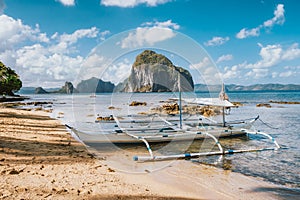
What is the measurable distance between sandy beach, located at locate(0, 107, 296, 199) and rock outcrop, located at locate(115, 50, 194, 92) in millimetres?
6891

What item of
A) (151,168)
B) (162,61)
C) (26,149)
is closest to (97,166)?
(151,168)

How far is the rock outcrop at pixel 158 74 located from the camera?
1514 cm

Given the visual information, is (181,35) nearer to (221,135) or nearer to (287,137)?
(221,135)

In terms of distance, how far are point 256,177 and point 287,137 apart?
9131mm

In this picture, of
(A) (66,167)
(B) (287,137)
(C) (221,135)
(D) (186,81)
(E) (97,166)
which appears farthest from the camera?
(D) (186,81)

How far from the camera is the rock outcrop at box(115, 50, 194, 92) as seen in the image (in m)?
15.1

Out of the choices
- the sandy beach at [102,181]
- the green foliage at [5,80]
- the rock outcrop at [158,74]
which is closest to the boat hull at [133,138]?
the sandy beach at [102,181]

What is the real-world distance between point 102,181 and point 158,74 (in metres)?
13.2

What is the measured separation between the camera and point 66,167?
A: 6.75m

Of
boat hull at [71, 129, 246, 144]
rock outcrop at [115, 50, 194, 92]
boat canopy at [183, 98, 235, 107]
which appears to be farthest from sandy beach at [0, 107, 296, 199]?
boat canopy at [183, 98, 235, 107]

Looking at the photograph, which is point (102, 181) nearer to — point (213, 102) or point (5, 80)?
point (213, 102)

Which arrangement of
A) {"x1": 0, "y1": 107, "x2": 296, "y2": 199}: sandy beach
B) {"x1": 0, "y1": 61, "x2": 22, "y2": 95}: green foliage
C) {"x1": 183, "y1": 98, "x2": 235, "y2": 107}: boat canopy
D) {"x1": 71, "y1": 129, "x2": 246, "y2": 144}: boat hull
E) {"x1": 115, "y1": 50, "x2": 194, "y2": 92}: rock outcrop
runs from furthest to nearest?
{"x1": 0, "y1": 61, "x2": 22, "y2": 95}: green foliage < {"x1": 115, "y1": 50, "x2": 194, "y2": 92}: rock outcrop < {"x1": 183, "y1": 98, "x2": 235, "y2": 107}: boat canopy < {"x1": 71, "y1": 129, "x2": 246, "y2": 144}: boat hull < {"x1": 0, "y1": 107, "x2": 296, "y2": 199}: sandy beach

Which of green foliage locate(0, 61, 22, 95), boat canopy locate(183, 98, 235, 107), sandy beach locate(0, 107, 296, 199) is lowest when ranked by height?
sandy beach locate(0, 107, 296, 199)

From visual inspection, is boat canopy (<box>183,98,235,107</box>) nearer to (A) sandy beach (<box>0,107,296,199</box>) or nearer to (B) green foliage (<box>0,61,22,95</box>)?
(A) sandy beach (<box>0,107,296,199</box>)
